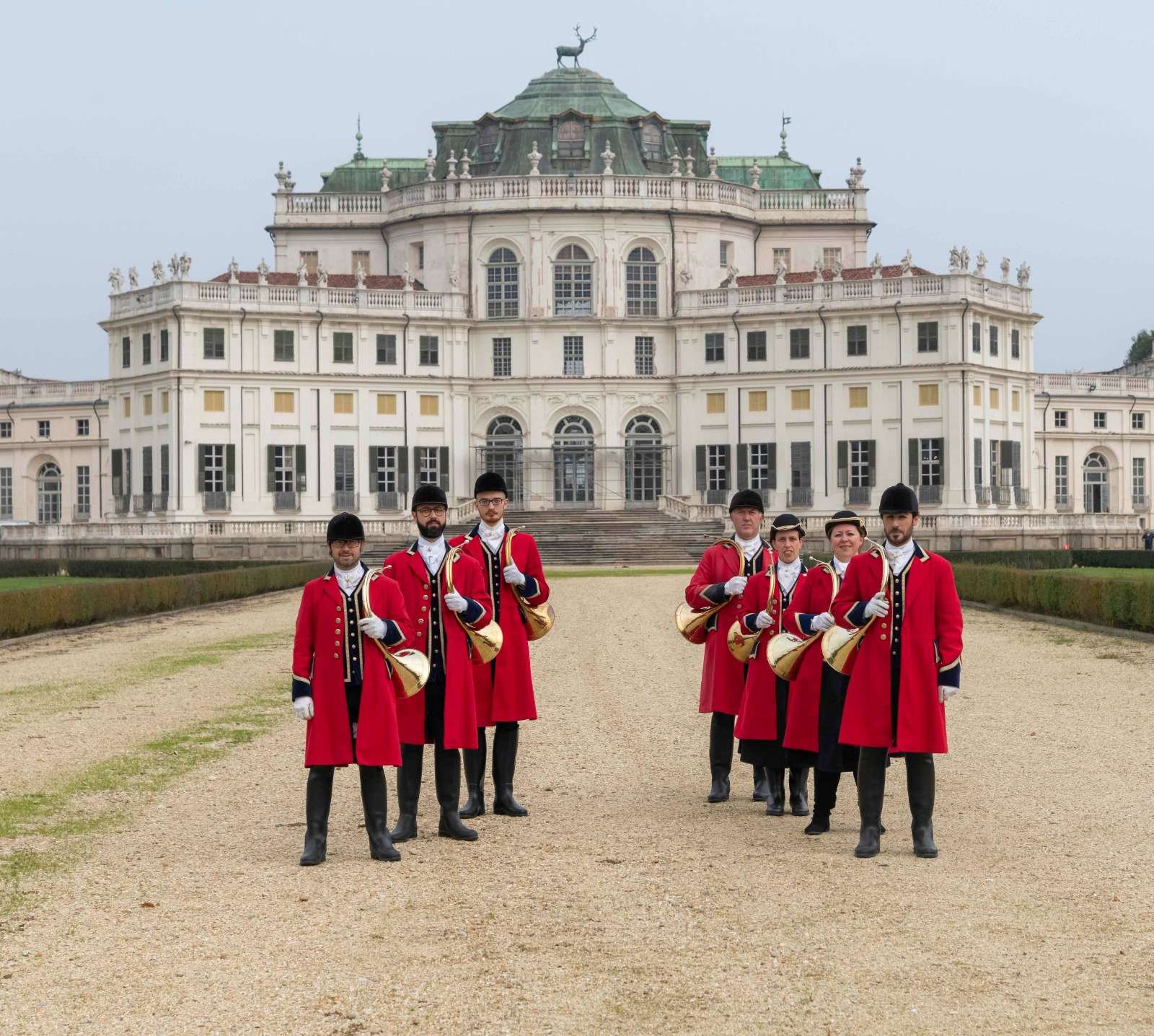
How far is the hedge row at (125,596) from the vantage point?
2766 cm

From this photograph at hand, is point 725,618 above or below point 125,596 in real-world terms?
above

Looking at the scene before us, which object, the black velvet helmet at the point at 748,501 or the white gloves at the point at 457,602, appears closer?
the white gloves at the point at 457,602

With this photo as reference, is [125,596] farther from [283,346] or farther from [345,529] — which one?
[283,346]

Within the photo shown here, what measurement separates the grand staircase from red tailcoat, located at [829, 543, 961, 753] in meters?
40.5

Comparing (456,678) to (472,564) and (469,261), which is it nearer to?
(472,564)

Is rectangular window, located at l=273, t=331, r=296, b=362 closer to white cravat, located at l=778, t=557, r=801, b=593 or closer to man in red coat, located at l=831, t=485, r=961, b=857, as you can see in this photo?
white cravat, located at l=778, t=557, r=801, b=593

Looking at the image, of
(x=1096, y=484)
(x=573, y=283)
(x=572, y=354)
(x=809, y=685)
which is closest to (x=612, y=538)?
(x=572, y=354)

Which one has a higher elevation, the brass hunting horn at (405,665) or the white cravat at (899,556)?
the white cravat at (899,556)

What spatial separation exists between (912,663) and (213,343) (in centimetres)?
5591

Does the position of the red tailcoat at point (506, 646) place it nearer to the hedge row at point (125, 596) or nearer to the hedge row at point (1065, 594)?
the hedge row at point (1065, 594)

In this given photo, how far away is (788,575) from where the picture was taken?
1223 centimetres

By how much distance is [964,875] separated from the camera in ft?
31.9

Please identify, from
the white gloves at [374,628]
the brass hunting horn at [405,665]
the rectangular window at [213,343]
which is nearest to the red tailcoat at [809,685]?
the brass hunting horn at [405,665]

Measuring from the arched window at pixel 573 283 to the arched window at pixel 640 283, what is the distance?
4.90 feet
